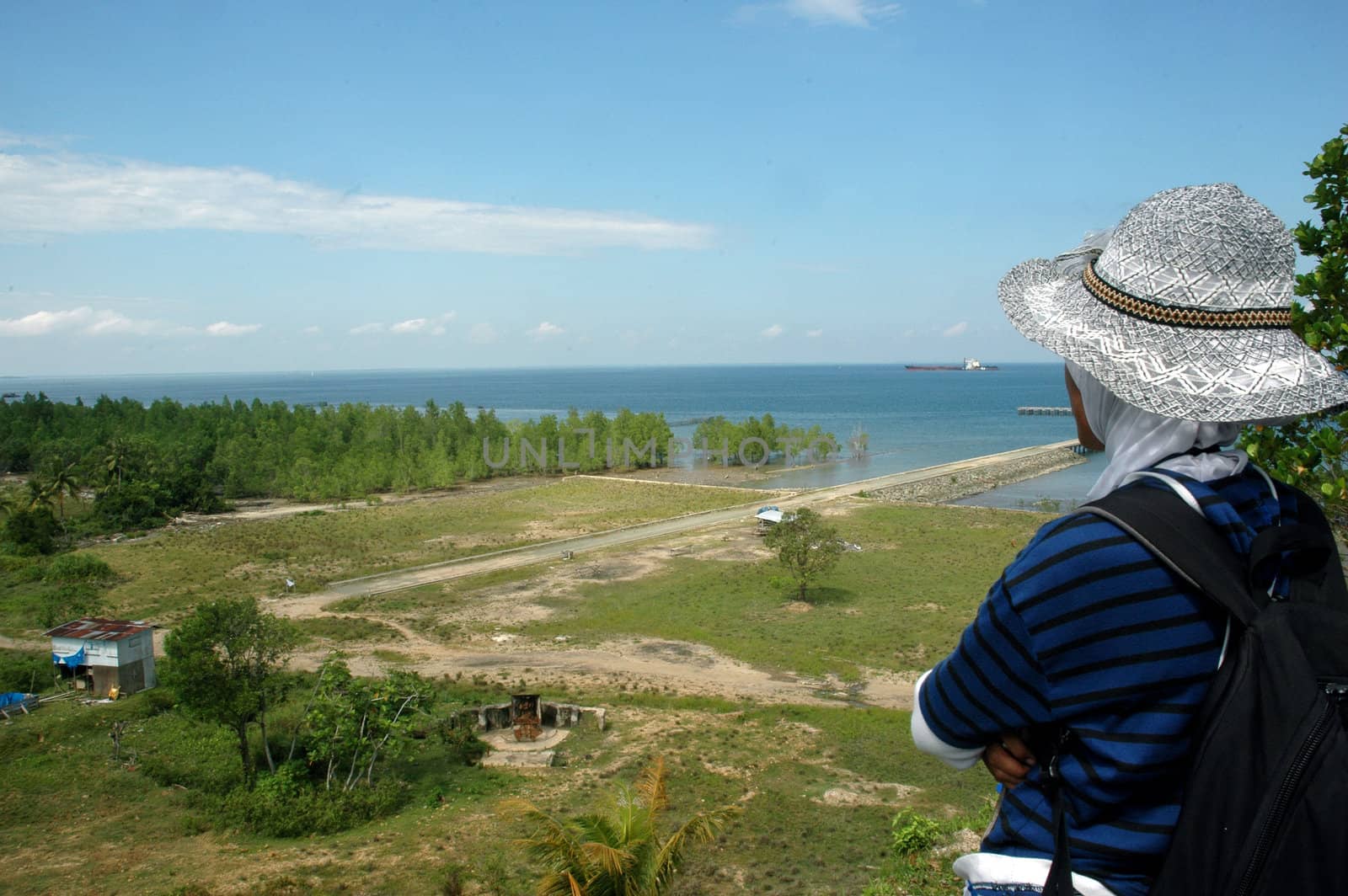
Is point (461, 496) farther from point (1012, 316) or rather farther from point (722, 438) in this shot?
point (1012, 316)

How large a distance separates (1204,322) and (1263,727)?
75cm

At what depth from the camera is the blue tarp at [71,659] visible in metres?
19.1

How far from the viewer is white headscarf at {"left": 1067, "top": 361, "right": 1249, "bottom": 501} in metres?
1.55

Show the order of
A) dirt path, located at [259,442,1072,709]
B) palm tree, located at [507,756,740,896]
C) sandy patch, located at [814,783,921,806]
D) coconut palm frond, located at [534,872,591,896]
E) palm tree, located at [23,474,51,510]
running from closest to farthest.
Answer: coconut palm frond, located at [534,872,591,896]
palm tree, located at [507,756,740,896]
sandy patch, located at [814,783,921,806]
dirt path, located at [259,442,1072,709]
palm tree, located at [23,474,51,510]

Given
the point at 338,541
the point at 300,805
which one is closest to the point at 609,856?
the point at 300,805

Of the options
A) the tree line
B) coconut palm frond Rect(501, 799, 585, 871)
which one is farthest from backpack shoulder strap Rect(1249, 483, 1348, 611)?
the tree line

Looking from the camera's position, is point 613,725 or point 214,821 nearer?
point 214,821

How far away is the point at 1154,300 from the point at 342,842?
13.7 m

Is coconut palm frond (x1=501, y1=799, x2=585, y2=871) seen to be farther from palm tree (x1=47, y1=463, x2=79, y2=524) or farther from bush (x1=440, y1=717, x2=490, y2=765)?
palm tree (x1=47, y1=463, x2=79, y2=524)

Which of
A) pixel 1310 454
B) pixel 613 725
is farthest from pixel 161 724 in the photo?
pixel 1310 454

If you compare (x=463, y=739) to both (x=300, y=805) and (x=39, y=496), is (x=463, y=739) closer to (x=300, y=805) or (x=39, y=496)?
(x=300, y=805)

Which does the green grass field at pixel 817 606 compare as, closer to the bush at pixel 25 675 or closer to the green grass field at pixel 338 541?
the green grass field at pixel 338 541

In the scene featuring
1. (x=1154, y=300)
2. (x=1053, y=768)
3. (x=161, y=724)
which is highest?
(x=1154, y=300)

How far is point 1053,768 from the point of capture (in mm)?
1552
